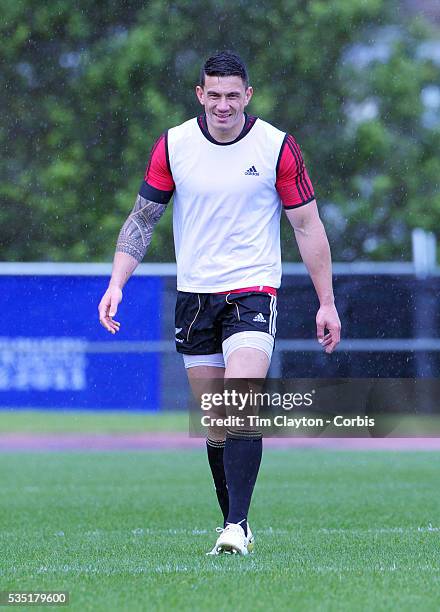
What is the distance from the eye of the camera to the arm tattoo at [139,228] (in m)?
7.20

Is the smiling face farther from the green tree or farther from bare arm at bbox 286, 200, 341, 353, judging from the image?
the green tree

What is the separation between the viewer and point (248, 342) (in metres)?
6.72

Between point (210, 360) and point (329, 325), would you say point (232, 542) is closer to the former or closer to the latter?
point (210, 360)

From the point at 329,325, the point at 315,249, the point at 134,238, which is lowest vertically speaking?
the point at 329,325

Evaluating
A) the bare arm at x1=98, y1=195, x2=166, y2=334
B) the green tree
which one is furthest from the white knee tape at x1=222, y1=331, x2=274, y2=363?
the green tree

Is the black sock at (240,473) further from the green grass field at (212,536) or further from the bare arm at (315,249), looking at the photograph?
the bare arm at (315,249)

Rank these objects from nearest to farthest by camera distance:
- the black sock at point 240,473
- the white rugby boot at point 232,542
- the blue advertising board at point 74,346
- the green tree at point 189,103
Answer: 1. the white rugby boot at point 232,542
2. the black sock at point 240,473
3. the blue advertising board at point 74,346
4. the green tree at point 189,103

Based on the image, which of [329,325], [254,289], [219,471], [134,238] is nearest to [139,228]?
[134,238]

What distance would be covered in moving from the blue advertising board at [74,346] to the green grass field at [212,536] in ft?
17.7

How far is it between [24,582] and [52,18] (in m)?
23.0

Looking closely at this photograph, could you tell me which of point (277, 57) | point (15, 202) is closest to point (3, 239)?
point (15, 202)

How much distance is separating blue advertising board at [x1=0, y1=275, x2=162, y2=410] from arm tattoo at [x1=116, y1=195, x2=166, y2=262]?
1255 cm

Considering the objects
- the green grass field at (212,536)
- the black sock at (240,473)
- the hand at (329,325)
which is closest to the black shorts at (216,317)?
the hand at (329,325)

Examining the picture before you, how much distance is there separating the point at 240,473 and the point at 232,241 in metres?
1.05
